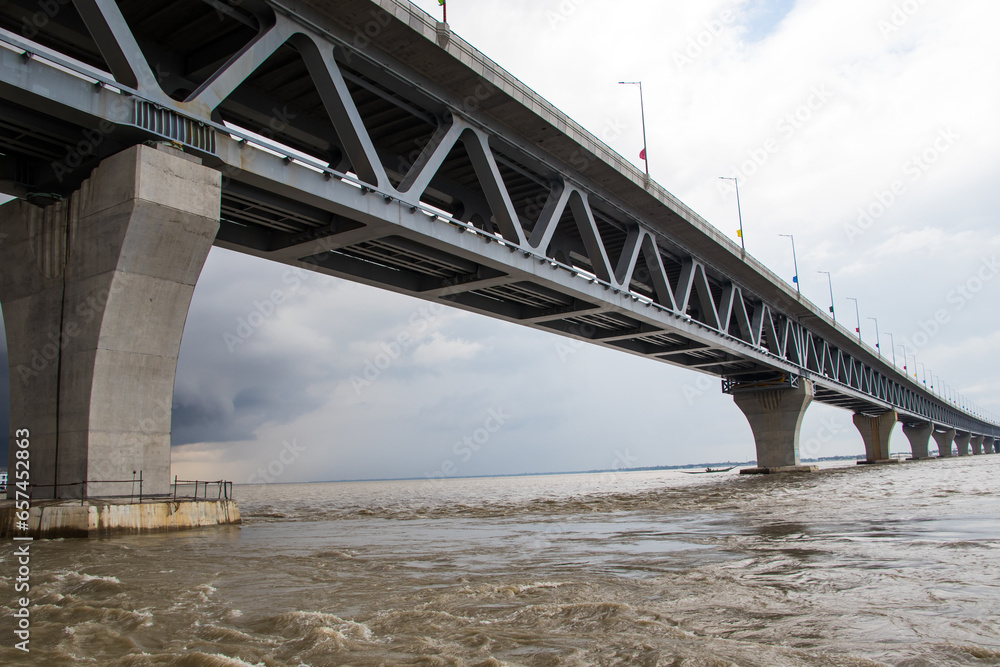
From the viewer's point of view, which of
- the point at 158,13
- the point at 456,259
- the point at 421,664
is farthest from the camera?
the point at 456,259

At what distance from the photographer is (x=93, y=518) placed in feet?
37.1

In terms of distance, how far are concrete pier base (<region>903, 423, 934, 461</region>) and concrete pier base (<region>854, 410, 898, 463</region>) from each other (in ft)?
87.6

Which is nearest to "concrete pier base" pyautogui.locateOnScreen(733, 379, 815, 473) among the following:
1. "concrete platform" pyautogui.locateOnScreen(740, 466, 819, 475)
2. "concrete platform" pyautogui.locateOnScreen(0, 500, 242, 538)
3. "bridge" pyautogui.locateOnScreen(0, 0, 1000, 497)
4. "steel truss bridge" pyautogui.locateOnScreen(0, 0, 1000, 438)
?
"concrete platform" pyautogui.locateOnScreen(740, 466, 819, 475)

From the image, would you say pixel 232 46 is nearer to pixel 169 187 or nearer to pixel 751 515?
pixel 169 187

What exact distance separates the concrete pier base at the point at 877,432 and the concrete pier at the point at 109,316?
9559 cm

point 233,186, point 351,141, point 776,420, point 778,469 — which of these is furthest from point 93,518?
point 778,469

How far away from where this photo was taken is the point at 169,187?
12344 mm

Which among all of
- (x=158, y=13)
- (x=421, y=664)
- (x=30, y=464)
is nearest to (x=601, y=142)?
(x=158, y=13)

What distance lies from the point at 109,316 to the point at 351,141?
728 cm

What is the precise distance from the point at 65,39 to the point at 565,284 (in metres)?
15.8

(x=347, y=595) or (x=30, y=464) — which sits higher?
(x=30, y=464)

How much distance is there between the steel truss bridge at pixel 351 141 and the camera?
1299 centimetres

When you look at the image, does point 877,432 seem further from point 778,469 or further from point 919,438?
point 778,469

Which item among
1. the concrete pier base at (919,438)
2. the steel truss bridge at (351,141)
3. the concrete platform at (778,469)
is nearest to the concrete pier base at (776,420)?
the concrete platform at (778,469)
